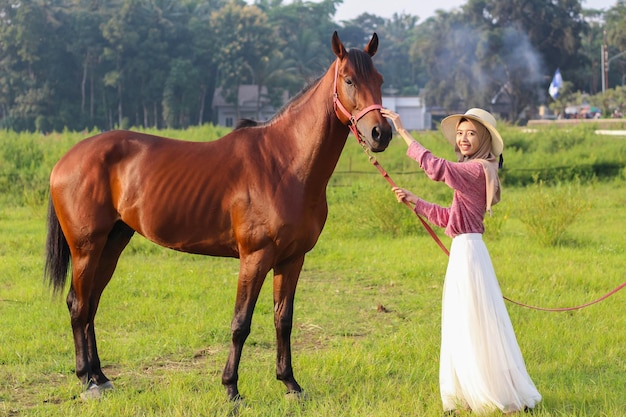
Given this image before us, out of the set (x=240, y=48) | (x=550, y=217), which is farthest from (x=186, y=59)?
(x=550, y=217)

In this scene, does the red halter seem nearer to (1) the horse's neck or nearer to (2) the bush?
(1) the horse's neck

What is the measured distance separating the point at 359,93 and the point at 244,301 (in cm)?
137

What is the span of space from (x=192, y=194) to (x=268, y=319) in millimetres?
2275

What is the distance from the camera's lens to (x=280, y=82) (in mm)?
57219

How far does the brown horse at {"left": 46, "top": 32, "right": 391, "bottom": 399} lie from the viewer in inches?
165

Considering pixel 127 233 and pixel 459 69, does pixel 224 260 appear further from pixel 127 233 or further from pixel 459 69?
pixel 459 69

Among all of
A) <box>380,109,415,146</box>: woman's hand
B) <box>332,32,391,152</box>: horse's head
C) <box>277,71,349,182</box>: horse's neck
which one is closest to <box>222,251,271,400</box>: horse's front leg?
<box>277,71,349,182</box>: horse's neck

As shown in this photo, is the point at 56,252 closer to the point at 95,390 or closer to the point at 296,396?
the point at 95,390

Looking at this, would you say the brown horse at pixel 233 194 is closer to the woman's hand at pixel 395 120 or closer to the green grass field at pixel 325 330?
the woman's hand at pixel 395 120

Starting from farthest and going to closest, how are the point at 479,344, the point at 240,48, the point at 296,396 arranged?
1. the point at 240,48
2. the point at 296,396
3. the point at 479,344

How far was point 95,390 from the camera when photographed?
4551mm

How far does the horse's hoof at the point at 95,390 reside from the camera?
14.7 ft

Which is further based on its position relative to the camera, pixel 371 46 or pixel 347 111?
pixel 371 46

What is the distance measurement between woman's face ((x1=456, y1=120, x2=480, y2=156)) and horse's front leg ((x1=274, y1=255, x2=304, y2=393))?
1.15 meters
